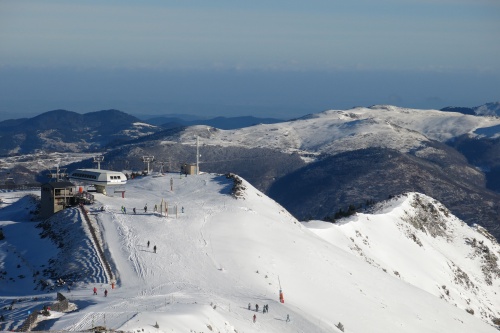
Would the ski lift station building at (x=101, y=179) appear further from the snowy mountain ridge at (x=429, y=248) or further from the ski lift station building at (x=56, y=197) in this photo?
the snowy mountain ridge at (x=429, y=248)

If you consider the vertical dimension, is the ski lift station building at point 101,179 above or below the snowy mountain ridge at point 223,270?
above

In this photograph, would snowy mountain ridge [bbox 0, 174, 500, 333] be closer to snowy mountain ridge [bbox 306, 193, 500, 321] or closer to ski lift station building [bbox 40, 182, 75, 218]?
snowy mountain ridge [bbox 306, 193, 500, 321]

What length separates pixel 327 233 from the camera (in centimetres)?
9375

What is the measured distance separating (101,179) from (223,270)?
2624cm

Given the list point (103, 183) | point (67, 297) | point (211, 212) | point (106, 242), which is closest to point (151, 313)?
point (67, 297)

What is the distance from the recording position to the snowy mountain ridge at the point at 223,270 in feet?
179

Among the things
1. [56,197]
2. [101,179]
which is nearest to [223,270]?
[56,197]

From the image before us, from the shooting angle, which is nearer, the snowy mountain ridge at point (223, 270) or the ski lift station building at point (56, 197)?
the snowy mountain ridge at point (223, 270)

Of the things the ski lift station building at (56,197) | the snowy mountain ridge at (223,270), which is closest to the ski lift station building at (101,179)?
the snowy mountain ridge at (223,270)

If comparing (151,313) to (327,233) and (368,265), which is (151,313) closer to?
(368,265)

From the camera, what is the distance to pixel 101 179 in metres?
88.6

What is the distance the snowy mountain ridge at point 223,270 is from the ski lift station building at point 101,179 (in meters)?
1.93

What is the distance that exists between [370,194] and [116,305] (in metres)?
148

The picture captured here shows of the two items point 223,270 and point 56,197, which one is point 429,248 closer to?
point 223,270
